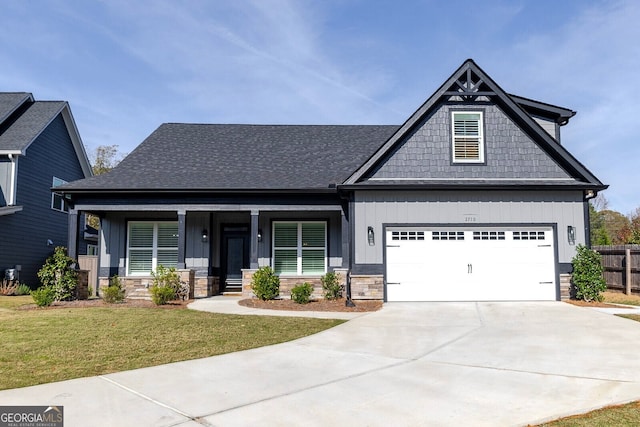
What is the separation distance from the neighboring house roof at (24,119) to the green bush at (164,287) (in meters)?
9.65

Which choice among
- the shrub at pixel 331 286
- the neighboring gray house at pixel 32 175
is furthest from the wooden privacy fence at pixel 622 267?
the neighboring gray house at pixel 32 175

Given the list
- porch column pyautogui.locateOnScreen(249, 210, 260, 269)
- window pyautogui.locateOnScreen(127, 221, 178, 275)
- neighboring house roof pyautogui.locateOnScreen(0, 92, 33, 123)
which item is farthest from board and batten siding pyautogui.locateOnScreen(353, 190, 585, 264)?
neighboring house roof pyautogui.locateOnScreen(0, 92, 33, 123)

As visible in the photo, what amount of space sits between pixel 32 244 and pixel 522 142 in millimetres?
19308

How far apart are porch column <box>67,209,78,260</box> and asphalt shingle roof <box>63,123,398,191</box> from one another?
34.7 inches

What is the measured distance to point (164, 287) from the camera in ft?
43.1

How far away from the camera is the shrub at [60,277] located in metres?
13.5

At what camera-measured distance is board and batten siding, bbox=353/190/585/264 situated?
13570 mm

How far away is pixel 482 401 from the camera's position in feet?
16.2

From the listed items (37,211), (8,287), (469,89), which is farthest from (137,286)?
(469,89)

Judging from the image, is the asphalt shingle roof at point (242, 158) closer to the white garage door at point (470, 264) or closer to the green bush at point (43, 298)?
the white garage door at point (470, 264)

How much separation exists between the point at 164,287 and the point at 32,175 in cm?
1117

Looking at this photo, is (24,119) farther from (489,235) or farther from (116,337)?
(489,235)

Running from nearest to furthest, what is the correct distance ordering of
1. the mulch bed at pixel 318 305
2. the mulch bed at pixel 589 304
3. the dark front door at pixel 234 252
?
the mulch bed at pixel 318 305 < the mulch bed at pixel 589 304 < the dark front door at pixel 234 252

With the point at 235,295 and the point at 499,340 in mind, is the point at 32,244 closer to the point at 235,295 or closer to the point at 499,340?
the point at 235,295
